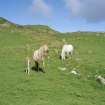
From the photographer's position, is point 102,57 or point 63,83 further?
point 102,57

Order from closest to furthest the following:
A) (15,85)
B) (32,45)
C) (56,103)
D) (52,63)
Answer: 1. (56,103)
2. (15,85)
3. (52,63)
4. (32,45)

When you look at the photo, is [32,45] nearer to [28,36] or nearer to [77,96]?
[28,36]

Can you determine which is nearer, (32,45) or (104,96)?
(104,96)

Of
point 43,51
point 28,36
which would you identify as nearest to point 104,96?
point 43,51

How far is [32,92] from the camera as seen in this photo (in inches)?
951

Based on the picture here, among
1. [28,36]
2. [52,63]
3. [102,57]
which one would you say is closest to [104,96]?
[52,63]

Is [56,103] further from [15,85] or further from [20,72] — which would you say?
[20,72]

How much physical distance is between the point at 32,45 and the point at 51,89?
79.4 ft

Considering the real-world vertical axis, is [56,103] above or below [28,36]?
below

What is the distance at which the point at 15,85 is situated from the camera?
26203 mm

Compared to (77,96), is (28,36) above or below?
above

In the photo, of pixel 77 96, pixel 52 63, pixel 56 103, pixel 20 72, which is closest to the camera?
pixel 56 103

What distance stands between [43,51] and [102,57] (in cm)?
903

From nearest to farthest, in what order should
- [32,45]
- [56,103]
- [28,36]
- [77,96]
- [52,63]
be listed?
[56,103], [77,96], [52,63], [32,45], [28,36]
